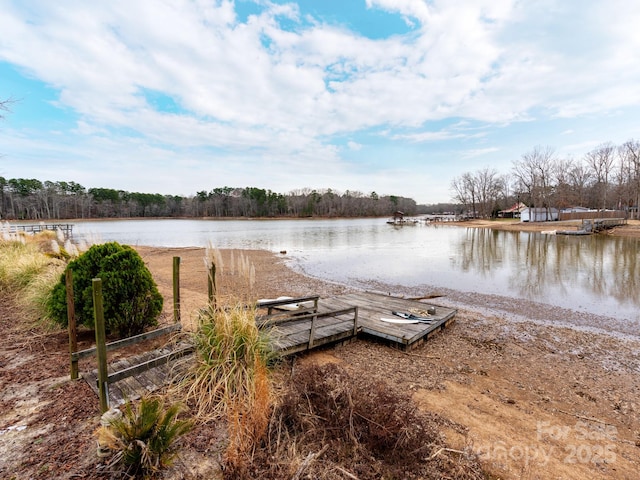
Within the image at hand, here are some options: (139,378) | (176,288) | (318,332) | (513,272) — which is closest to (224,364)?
(139,378)

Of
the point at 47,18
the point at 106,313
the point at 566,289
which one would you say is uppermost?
the point at 47,18

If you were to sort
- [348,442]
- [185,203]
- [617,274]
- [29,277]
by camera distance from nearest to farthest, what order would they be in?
[348,442]
[29,277]
[617,274]
[185,203]

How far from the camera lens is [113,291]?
4.21 m

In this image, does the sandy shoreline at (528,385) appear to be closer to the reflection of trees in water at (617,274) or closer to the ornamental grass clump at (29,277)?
the ornamental grass clump at (29,277)

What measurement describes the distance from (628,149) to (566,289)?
179 feet

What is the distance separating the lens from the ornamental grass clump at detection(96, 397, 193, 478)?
6.24 ft

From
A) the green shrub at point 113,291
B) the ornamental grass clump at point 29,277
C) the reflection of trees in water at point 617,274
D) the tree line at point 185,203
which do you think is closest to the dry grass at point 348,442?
the green shrub at point 113,291

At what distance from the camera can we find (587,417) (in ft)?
11.4

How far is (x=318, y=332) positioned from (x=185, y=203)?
102 metres

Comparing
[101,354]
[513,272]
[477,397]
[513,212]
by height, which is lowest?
[513,272]

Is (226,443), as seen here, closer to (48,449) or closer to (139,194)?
(48,449)

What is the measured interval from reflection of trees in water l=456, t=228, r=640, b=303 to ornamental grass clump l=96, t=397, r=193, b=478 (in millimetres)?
10687

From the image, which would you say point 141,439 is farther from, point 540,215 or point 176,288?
point 540,215

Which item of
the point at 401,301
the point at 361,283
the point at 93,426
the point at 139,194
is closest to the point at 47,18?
the point at 93,426
